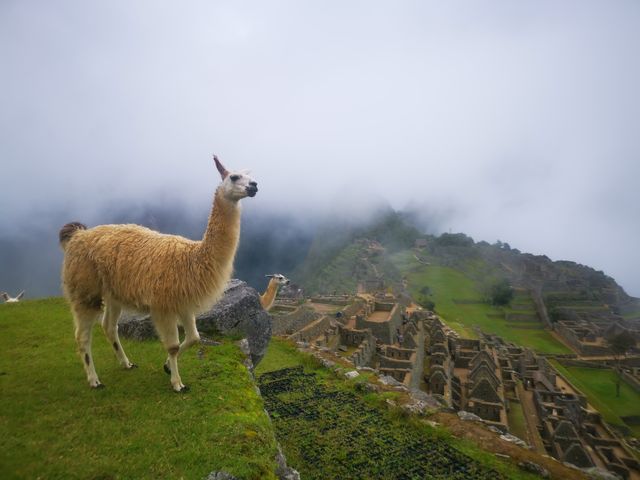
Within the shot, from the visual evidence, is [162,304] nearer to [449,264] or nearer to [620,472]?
[620,472]

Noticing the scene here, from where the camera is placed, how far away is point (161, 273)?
5.66m

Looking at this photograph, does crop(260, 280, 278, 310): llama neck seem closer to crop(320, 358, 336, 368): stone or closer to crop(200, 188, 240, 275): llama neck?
crop(200, 188, 240, 275): llama neck

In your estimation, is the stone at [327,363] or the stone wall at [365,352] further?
the stone wall at [365,352]

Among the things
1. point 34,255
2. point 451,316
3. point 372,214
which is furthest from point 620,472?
point 372,214

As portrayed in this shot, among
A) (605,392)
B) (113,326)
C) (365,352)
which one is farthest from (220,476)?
(605,392)

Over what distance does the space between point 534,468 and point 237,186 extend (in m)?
8.25

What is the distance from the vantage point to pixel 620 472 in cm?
2017

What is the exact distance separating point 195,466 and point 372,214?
14894 cm

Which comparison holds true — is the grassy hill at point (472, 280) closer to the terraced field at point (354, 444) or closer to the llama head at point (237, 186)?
the terraced field at point (354, 444)

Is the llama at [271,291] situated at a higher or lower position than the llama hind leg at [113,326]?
higher

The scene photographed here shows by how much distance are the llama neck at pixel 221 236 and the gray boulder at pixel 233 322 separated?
2561mm

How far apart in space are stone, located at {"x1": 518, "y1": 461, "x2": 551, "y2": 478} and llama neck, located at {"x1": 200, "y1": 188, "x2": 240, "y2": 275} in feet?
24.3

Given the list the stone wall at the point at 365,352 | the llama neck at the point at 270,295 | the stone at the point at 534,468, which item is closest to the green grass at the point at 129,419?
the llama neck at the point at 270,295

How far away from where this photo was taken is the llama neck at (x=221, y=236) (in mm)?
5828
